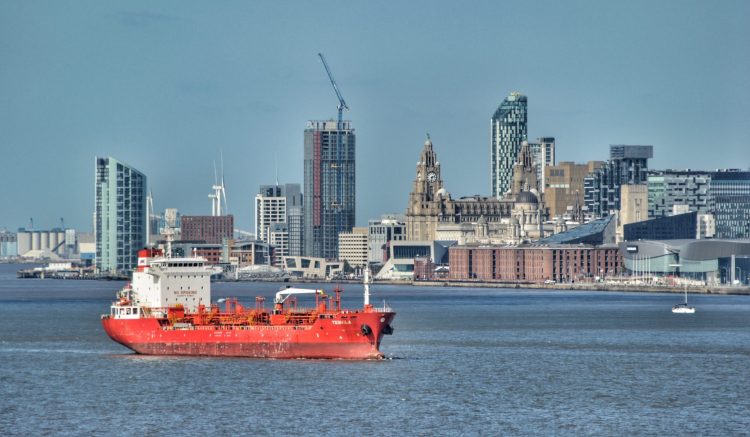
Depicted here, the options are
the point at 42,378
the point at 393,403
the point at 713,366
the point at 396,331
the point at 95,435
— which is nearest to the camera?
the point at 95,435

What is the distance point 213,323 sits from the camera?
8781cm

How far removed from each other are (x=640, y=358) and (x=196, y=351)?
2299 centimetres

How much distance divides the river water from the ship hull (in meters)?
1.08

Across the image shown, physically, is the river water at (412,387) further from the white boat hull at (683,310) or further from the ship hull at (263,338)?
the white boat hull at (683,310)

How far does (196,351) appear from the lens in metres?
87.8

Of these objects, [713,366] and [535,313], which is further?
A: [535,313]

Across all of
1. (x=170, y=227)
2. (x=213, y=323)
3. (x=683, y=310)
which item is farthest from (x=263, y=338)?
(x=683, y=310)

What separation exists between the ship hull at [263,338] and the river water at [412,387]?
3.54ft

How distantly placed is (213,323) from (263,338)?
3.24 meters

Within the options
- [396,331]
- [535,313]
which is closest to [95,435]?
[396,331]

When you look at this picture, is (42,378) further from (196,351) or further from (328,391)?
(328,391)

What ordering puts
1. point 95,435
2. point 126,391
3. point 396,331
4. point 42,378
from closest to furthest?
point 95,435 → point 126,391 → point 42,378 → point 396,331

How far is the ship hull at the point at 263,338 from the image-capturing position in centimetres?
8394

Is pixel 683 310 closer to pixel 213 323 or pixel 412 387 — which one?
pixel 213 323
